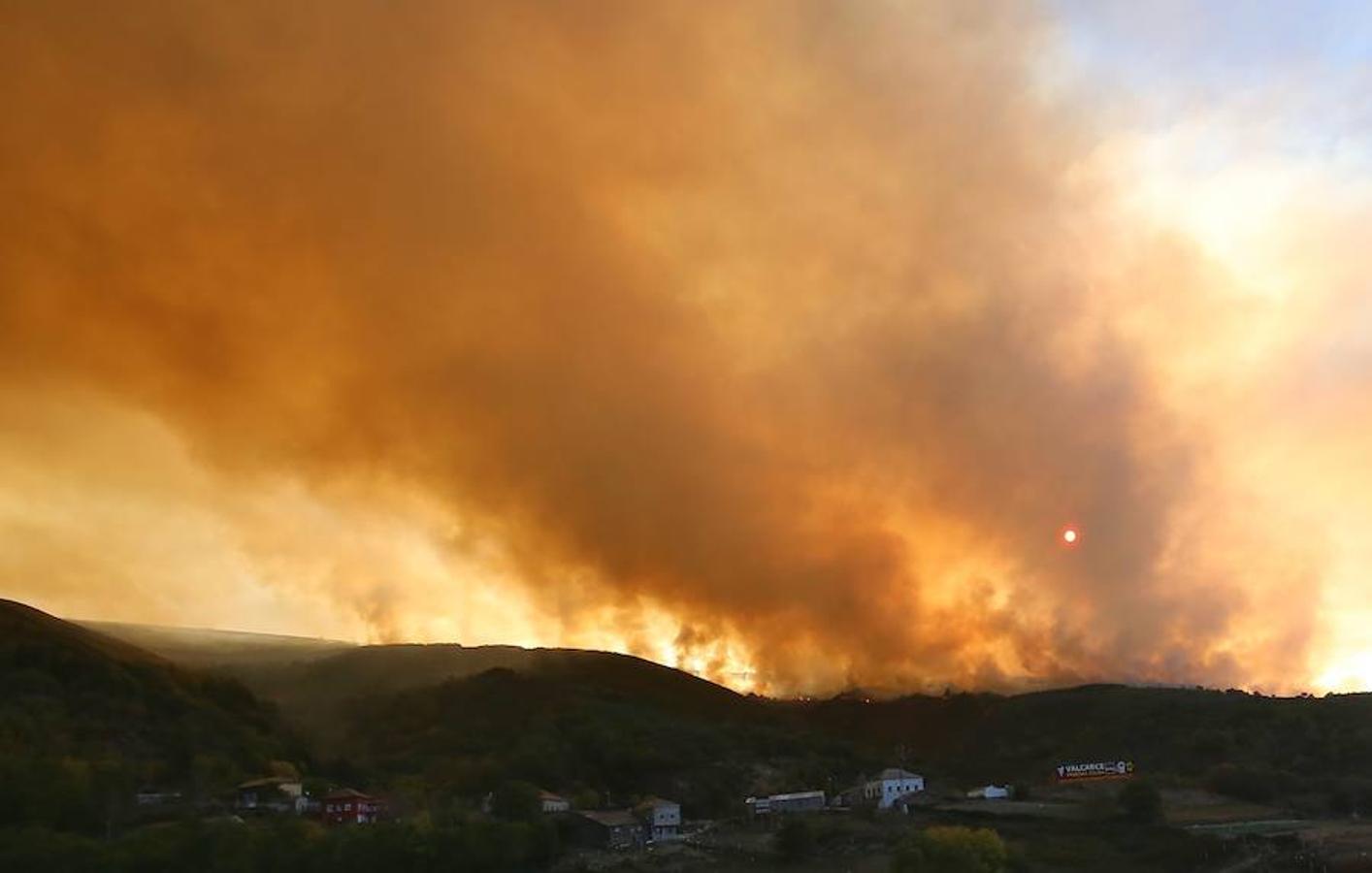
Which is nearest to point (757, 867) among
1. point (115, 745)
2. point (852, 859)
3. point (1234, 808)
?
point (852, 859)

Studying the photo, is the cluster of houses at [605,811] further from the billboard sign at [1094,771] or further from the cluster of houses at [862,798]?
the billboard sign at [1094,771]

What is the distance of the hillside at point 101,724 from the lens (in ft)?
344

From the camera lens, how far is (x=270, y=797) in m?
126

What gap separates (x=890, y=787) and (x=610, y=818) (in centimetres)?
3341

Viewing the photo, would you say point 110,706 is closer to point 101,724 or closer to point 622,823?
point 101,724

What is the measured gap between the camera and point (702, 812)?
142 m

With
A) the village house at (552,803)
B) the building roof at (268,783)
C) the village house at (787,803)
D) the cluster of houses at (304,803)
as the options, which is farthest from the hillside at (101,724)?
the village house at (787,803)

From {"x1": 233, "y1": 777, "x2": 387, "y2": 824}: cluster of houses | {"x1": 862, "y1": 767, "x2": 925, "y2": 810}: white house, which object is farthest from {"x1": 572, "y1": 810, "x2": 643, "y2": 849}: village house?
{"x1": 862, "y1": 767, "x2": 925, "y2": 810}: white house

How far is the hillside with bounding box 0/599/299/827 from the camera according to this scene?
344ft

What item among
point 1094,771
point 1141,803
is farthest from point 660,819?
point 1094,771

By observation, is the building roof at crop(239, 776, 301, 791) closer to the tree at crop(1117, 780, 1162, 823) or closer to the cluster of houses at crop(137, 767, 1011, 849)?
the cluster of houses at crop(137, 767, 1011, 849)

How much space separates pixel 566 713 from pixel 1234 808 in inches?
4208

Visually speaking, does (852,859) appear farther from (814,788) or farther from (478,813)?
(814,788)

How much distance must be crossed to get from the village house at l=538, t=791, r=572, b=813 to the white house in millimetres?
32912
